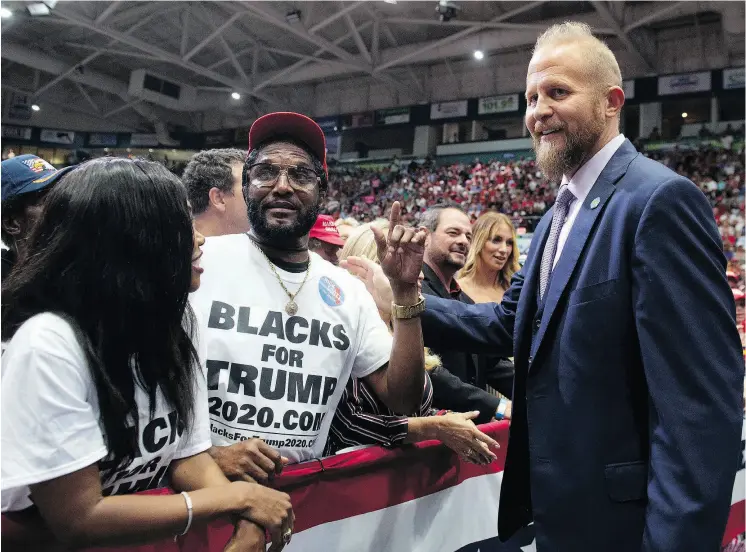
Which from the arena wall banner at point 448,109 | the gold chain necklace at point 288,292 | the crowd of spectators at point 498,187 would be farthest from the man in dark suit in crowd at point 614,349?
the arena wall banner at point 448,109

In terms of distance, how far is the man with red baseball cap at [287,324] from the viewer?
1521 mm

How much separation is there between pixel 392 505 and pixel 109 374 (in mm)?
1076

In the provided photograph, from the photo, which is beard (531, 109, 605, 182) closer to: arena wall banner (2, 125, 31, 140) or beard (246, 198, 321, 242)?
beard (246, 198, 321, 242)

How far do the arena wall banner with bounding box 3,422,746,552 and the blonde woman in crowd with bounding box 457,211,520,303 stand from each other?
1464mm

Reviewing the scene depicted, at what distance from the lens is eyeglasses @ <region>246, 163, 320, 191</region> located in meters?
1.76

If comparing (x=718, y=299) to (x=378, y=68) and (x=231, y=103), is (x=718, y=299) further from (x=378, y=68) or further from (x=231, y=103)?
(x=231, y=103)

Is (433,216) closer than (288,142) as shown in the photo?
No

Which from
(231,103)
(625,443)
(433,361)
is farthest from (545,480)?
(231,103)

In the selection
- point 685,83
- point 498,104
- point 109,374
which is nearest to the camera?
point 109,374

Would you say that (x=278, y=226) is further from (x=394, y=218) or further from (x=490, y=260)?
(x=490, y=260)

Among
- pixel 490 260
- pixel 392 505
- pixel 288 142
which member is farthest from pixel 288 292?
pixel 490 260

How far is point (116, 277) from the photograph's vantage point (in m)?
1.10

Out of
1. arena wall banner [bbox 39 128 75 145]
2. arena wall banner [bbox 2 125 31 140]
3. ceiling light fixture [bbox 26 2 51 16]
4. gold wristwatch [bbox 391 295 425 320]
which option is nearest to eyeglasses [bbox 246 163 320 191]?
gold wristwatch [bbox 391 295 425 320]

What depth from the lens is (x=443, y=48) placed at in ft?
55.3
